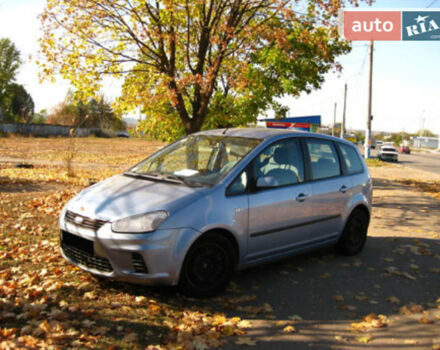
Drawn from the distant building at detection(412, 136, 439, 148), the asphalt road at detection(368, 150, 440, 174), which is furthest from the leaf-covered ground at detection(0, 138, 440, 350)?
the distant building at detection(412, 136, 439, 148)

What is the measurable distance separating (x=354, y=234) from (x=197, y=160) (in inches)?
103

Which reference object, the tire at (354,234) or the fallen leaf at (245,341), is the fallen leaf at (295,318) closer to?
the fallen leaf at (245,341)

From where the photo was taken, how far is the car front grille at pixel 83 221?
446cm

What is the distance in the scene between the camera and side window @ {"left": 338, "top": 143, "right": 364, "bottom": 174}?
21.9 ft

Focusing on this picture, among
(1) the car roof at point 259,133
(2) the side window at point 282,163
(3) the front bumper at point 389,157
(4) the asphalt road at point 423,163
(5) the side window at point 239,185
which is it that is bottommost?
(4) the asphalt road at point 423,163

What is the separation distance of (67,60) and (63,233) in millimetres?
7056

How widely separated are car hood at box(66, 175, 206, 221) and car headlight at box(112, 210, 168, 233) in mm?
52

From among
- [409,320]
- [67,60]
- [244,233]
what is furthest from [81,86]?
[409,320]

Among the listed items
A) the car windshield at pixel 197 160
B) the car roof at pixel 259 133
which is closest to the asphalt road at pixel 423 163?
the car roof at pixel 259 133

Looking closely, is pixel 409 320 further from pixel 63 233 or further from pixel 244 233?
pixel 63 233

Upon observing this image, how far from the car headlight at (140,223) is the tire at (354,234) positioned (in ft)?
10.3

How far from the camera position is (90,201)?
15.7ft

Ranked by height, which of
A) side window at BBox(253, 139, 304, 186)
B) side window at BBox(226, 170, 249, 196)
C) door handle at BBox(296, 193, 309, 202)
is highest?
side window at BBox(253, 139, 304, 186)

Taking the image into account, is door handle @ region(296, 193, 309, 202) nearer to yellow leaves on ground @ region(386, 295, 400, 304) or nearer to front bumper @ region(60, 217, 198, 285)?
yellow leaves on ground @ region(386, 295, 400, 304)
